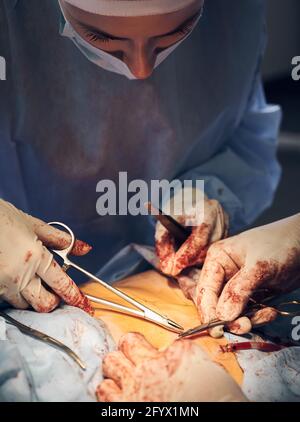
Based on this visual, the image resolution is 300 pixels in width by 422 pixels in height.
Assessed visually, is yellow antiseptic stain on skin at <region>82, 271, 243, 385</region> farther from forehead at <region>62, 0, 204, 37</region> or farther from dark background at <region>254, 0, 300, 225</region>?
forehead at <region>62, 0, 204, 37</region>

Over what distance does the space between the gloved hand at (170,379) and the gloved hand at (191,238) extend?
27 cm

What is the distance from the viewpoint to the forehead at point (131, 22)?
3.88 feet

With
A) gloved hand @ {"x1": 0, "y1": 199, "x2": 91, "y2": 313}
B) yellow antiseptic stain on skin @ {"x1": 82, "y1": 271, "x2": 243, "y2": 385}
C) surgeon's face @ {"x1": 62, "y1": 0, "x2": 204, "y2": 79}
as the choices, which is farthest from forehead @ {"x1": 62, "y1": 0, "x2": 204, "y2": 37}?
yellow antiseptic stain on skin @ {"x1": 82, "y1": 271, "x2": 243, "y2": 385}

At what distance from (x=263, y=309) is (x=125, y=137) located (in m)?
0.48

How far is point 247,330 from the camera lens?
46.2 inches

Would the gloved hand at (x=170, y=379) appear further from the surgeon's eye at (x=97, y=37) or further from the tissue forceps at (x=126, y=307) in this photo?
the surgeon's eye at (x=97, y=37)

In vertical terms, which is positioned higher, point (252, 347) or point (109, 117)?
point (109, 117)

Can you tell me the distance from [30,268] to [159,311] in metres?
0.26

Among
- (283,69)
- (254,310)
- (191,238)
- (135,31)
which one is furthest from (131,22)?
(283,69)

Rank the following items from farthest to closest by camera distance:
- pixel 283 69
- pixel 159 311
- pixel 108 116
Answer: pixel 283 69, pixel 108 116, pixel 159 311

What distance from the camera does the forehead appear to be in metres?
1.18

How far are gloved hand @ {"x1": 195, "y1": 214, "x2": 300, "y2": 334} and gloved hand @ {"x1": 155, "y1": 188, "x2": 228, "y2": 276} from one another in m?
0.05

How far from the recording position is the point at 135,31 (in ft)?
3.92

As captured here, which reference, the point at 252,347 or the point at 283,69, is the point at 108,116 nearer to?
the point at 252,347
